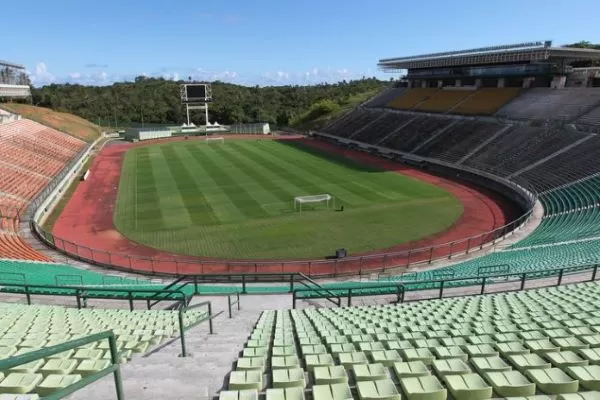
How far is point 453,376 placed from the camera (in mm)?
5441

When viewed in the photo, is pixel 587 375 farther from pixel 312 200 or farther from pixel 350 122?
A: pixel 350 122

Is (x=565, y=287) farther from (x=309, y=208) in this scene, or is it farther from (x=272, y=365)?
(x=309, y=208)

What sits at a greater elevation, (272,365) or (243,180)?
(272,365)

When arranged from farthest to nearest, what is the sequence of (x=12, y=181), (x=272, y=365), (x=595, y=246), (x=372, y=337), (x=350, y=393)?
(x=12, y=181) → (x=595, y=246) → (x=372, y=337) → (x=272, y=365) → (x=350, y=393)

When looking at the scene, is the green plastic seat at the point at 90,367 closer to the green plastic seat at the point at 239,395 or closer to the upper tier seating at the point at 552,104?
the green plastic seat at the point at 239,395

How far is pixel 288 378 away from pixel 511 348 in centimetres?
379

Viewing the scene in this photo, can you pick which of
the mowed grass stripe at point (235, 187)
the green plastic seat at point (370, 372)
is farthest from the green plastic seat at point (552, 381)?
the mowed grass stripe at point (235, 187)

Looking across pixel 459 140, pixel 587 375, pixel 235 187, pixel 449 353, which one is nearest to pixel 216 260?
pixel 235 187

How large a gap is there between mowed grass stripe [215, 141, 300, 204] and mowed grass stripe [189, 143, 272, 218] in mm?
947

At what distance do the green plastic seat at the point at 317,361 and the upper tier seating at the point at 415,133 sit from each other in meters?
51.1

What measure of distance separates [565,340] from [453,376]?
2.93 metres

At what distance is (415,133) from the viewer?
194ft

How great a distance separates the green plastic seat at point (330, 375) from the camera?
219 inches

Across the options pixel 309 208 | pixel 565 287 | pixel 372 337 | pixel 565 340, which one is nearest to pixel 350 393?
pixel 372 337
